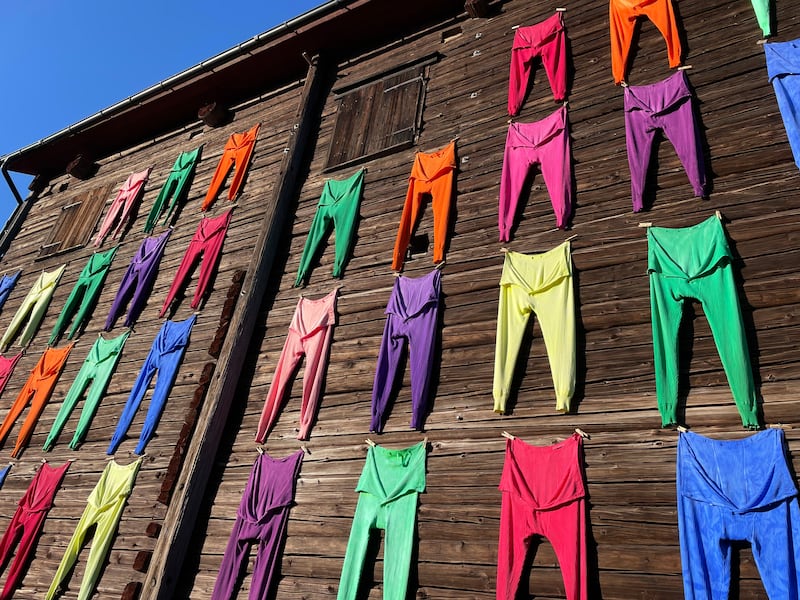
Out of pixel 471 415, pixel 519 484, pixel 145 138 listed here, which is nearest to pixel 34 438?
pixel 145 138

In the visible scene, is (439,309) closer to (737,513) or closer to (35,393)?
(737,513)

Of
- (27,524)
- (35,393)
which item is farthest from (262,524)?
(35,393)

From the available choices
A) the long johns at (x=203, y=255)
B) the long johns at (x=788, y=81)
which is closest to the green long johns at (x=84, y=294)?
the long johns at (x=203, y=255)

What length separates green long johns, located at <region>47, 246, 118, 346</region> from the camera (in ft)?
35.9

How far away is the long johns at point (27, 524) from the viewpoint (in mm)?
8461

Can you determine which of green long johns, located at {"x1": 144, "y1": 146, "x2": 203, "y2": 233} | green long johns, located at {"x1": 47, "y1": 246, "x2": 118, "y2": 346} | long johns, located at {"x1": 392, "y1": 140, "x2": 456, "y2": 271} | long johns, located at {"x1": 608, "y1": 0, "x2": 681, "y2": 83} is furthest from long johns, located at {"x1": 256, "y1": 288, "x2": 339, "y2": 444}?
green long johns, located at {"x1": 47, "y1": 246, "x2": 118, "y2": 346}

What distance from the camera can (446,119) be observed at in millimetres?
8609

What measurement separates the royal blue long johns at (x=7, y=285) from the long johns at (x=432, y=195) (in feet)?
32.4

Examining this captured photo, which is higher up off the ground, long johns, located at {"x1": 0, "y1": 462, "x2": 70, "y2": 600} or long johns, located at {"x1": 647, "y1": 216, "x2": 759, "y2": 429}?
long johns, located at {"x1": 647, "y1": 216, "x2": 759, "y2": 429}

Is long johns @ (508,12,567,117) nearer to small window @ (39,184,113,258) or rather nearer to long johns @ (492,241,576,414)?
long johns @ (492,241,576,414)

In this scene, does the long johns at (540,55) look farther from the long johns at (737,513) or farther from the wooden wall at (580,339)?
the long johns at (737,513)

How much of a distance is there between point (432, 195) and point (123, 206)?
732 centimetres

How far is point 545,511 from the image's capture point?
202 inches

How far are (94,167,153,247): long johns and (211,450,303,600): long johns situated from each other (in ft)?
23.1
